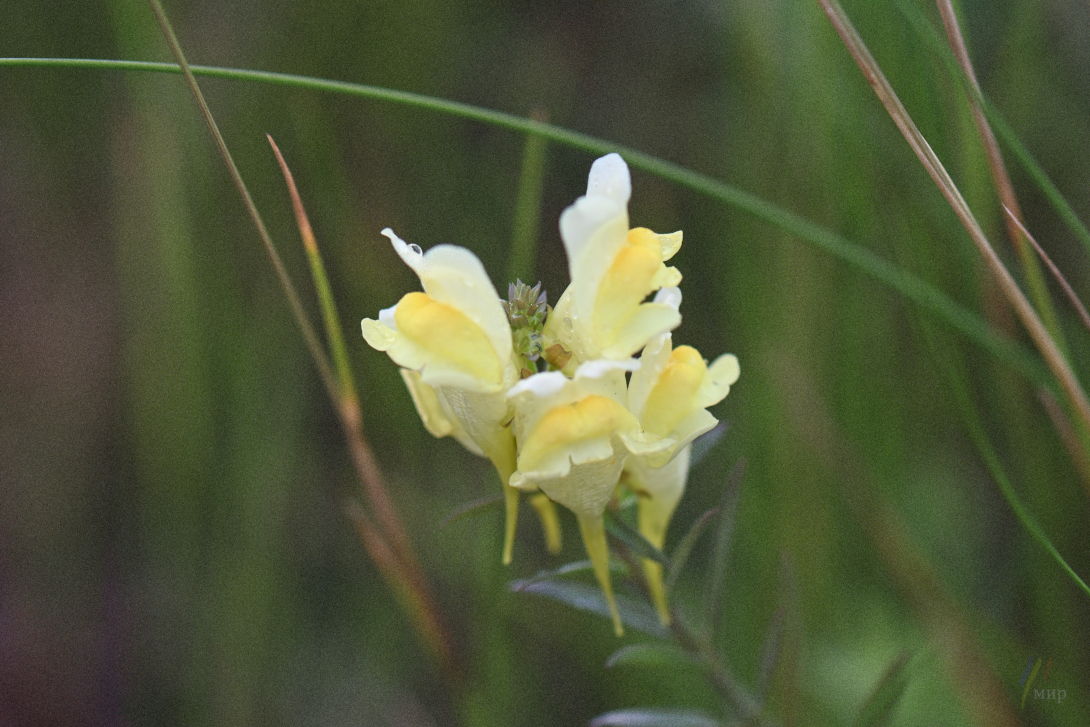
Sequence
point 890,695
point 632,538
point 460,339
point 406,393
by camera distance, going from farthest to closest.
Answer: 1. point 406,393
2. point 890,695
3. point 632,538
4. point 460,339

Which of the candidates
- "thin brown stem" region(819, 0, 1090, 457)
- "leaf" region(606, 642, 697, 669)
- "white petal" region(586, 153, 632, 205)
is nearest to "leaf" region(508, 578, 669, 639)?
"leaf" region(606, 642, 697, 669)

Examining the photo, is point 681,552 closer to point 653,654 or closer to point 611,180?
point 653,654

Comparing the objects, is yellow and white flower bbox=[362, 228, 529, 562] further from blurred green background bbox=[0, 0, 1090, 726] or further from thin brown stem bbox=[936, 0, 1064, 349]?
blurred green background bbox=[0, 0, 1090, 726]

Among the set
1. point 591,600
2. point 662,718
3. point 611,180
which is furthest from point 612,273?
point 662,718

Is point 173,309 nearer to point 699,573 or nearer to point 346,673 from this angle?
point 346,673

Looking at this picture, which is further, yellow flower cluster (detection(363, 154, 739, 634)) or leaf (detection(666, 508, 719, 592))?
leaf (detection(666, 508, 719, 592))

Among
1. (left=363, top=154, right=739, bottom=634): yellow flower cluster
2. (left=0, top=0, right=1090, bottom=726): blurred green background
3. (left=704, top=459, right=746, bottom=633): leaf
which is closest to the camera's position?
(left=363, top=154, right=739, bottom=634): yellow flower cluster

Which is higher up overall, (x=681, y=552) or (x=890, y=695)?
(x=681, y=552)
